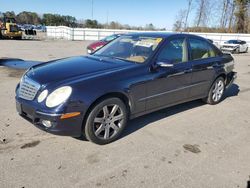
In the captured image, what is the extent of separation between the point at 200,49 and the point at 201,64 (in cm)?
36

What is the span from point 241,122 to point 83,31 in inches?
1175

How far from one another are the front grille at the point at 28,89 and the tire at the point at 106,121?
82cm

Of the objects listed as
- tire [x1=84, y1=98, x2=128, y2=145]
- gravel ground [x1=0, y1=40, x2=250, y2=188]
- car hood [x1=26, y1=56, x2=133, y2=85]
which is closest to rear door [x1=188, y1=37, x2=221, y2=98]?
gravel ground [x1=0, y1=40, x2=250, y2=188]

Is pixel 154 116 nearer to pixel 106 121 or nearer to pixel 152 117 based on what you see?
pixel 152 117

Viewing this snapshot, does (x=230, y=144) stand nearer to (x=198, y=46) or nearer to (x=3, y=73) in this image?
(x=198, y=46)

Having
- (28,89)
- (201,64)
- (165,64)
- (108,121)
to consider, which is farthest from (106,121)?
(201,64)

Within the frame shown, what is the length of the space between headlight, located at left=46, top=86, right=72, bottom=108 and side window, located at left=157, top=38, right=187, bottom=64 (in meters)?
1.74

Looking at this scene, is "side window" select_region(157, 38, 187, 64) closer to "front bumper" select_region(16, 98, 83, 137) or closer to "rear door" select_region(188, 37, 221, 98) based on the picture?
"rear door" select_region(188, 37, 221, 98)

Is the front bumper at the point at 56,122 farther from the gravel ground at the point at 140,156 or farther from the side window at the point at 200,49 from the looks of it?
the side window at the point at 200,49

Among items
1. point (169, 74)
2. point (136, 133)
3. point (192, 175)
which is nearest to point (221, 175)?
point (192, 175)

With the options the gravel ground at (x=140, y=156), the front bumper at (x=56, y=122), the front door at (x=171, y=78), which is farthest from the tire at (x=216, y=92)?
the front bumper at (x=56, y=122)

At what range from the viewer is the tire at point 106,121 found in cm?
373

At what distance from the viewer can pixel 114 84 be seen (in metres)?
3.82

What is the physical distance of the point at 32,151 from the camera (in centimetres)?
366
